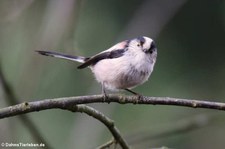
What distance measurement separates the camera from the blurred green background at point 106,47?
325 centimetres

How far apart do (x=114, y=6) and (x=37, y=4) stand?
2.36 m

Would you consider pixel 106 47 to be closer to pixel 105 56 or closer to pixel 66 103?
pixel 105 56

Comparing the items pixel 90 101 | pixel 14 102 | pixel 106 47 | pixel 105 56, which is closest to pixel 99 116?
pixel 90 101

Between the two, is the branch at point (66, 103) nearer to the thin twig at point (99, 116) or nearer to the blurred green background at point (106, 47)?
the thin twig at point (99, 116)

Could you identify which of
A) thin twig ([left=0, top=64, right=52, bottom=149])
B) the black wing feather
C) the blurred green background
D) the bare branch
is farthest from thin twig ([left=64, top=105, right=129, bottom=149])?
the black wing feather

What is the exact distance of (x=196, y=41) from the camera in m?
7.15

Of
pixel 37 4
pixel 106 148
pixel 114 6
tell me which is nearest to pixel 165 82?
pixel 114 6

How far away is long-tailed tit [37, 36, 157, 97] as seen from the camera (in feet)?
10.0

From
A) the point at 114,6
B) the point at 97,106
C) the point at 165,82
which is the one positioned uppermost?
the point at 114,6

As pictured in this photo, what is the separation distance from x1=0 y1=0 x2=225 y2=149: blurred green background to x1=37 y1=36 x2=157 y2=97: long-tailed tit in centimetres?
18

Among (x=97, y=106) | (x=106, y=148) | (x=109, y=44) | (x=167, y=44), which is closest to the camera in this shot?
(x=106, y=148)

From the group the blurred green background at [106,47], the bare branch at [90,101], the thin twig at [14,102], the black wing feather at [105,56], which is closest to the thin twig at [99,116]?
the bare branch at [90,101]

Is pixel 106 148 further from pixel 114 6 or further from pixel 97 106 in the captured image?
pixel 114 6

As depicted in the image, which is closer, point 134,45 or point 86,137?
point 134,45
